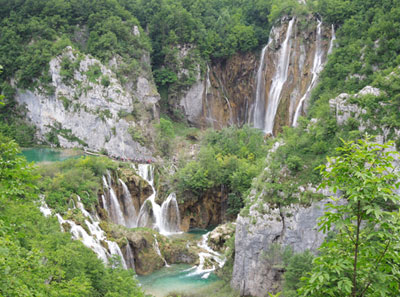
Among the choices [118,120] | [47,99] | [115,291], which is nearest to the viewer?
[115,291]

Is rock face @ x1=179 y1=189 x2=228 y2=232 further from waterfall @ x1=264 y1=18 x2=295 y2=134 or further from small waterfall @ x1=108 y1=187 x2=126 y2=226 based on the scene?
waterfall @ x1=264 y1=18 x2=295 y2=134

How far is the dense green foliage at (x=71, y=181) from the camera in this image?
23.1 m

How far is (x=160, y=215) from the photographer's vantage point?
30281mm

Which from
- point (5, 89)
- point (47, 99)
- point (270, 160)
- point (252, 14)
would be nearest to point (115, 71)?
point (47, 99)

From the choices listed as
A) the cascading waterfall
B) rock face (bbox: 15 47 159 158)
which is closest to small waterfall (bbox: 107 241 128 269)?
the cascading waterfall

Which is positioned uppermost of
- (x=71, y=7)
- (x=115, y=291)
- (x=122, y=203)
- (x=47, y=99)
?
(x=71, y=7)

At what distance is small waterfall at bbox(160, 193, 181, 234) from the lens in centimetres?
3003

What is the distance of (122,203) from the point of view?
2958 centimetres

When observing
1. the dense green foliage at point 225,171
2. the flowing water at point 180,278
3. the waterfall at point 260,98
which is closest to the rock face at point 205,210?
the dense green foliage at point 225,171

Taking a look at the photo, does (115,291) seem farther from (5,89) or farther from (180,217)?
(5,89)

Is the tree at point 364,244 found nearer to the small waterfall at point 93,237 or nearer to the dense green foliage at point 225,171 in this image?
the small waterfall at point 93,237

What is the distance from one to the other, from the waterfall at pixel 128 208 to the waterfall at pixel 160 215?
0.44 m

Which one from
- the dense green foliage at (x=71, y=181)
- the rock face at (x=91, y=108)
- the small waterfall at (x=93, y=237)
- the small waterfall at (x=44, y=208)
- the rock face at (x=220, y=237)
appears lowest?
the rock face at (x=220, y=237)

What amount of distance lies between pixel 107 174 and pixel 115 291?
15.8 metres
